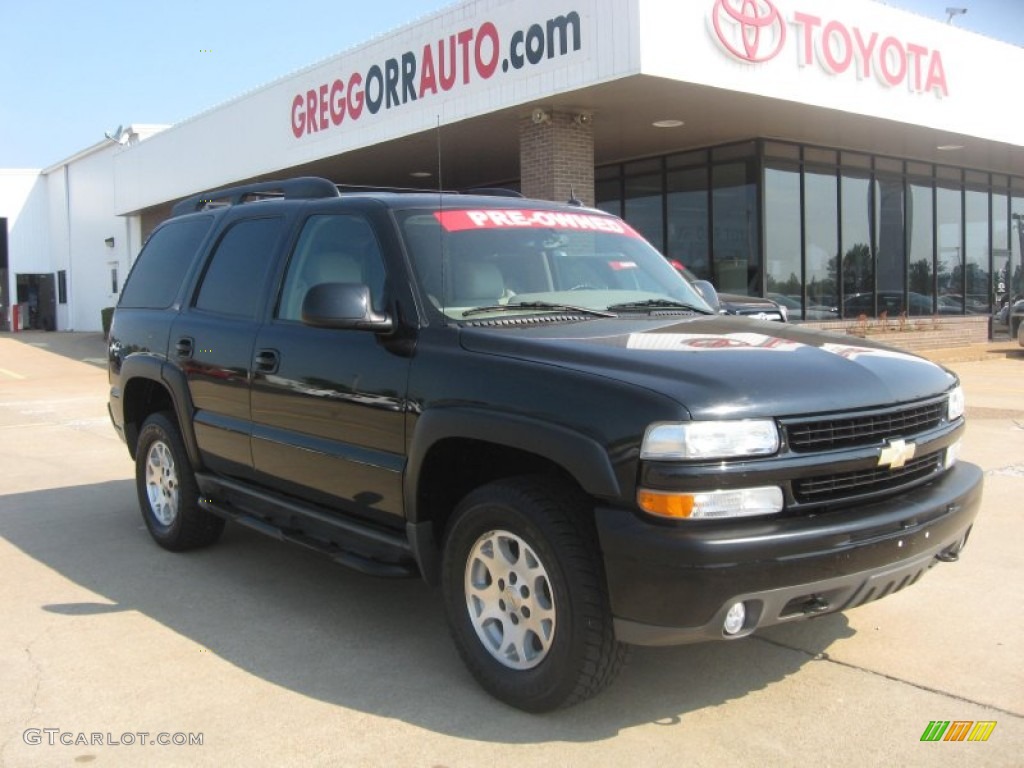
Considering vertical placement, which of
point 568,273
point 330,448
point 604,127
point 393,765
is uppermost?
point 604,127

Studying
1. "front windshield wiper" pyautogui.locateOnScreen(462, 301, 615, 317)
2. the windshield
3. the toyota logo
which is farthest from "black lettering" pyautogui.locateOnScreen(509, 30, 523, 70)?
"front windshield wiper" pyautogui.locateOnScreen(462, 301, 615, 317)

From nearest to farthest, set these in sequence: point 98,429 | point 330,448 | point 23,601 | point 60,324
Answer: point 330,448 < point 23,601 < point 98,429 < point 60,324

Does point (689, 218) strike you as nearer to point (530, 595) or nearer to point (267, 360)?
point (267, 360)

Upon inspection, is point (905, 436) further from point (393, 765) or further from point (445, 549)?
point (393, 765)

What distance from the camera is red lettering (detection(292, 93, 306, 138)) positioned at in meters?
18.6

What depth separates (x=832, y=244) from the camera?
1878 cm

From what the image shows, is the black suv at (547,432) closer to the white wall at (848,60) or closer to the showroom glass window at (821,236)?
the white wall at (848,60)

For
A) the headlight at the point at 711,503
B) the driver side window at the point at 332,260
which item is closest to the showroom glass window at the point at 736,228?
the driver side window at the point at 332,260

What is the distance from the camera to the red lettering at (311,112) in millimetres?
18062

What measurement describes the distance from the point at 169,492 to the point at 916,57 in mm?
14481

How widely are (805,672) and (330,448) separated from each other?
222 centimetres

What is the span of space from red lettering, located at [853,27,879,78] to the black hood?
480 inches

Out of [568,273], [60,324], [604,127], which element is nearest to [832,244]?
[604,127]

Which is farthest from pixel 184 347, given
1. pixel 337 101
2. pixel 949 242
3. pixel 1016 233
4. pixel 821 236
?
pixel 1016 233
